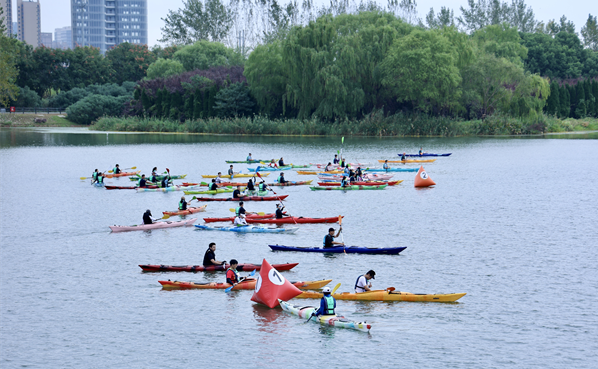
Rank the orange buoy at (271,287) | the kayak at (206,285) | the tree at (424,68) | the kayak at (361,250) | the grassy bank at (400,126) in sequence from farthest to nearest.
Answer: the grassy bank at (400,126)
the tree at (424,68)
the kayak at (361,250)
the kayak at (206,285)
the orange buoy at (271,287)

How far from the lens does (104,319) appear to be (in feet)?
68.9

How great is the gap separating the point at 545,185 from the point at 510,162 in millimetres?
14269

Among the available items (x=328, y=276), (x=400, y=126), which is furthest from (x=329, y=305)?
(x=400, y=126)

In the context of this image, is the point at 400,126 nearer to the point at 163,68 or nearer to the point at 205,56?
the point at 205,56

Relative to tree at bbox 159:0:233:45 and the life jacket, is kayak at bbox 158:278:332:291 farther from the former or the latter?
tree at bbox 159:0:233:45

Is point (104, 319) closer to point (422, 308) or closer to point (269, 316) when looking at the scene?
point (269, 316)

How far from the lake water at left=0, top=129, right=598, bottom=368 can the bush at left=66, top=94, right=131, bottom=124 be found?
77.9m

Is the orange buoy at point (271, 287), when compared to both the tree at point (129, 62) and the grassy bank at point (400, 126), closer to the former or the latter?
the grassy bank at point (400, 126)

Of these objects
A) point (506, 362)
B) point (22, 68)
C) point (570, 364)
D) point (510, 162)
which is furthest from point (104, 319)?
point (22, 68)

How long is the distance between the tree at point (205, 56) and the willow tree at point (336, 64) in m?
39.8

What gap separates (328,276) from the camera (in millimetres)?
25078

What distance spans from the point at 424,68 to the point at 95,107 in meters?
71.8

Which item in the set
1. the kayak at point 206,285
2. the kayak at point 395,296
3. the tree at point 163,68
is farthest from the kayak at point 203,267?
the tree at point 163,68

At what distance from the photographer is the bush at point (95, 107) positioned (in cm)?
12526
